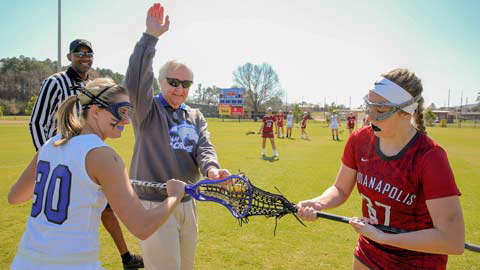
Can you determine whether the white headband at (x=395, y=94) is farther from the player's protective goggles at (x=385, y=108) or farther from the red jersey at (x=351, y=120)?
the red jersey at (x=351, y=120)

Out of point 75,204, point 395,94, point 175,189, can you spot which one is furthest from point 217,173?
point 395,94

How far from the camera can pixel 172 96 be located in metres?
3.15

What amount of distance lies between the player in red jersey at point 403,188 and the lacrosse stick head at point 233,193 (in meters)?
0.47

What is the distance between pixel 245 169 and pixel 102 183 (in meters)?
9.98

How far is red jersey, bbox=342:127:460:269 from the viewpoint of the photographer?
207 cm

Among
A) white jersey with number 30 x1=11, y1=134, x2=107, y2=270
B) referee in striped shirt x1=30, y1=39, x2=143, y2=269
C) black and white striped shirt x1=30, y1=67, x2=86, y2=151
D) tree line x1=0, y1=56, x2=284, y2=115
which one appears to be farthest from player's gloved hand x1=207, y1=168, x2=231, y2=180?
tree line x1=0, y1=56, x2=284, y2=115

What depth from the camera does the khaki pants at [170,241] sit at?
9.71 ft

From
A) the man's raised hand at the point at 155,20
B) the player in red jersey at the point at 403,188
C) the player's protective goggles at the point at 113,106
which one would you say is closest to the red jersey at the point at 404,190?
the player in red jersey at the point at 403,188

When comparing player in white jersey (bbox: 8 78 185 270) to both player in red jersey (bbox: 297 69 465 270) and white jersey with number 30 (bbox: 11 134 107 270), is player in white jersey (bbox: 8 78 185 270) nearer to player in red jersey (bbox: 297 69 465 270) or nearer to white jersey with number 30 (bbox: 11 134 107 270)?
white jersey with number 30 (bbox: 11 134 107 270)

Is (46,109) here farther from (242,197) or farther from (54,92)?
(242,197)

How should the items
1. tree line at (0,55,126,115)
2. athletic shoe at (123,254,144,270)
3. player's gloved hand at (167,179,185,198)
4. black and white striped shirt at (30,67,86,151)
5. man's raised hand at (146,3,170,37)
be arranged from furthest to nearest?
tree line at (0,55,126,115) < athletic shoe at (123,254,144,270) < black and white striped shirt at (30,67,86,151) < man's raised hand at (146,3,170,37) < player's gloved hand at (167,179,185,198)

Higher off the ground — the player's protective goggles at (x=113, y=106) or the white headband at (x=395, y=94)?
the white headband at (x=395, y=94)

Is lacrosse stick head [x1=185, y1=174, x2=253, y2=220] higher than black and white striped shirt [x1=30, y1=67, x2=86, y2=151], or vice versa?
black and white striped shirt [x1=30, y1=67, x2=86, y2=151]

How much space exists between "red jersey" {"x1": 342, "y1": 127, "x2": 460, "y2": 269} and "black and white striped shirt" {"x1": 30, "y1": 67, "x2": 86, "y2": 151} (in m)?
3.66
